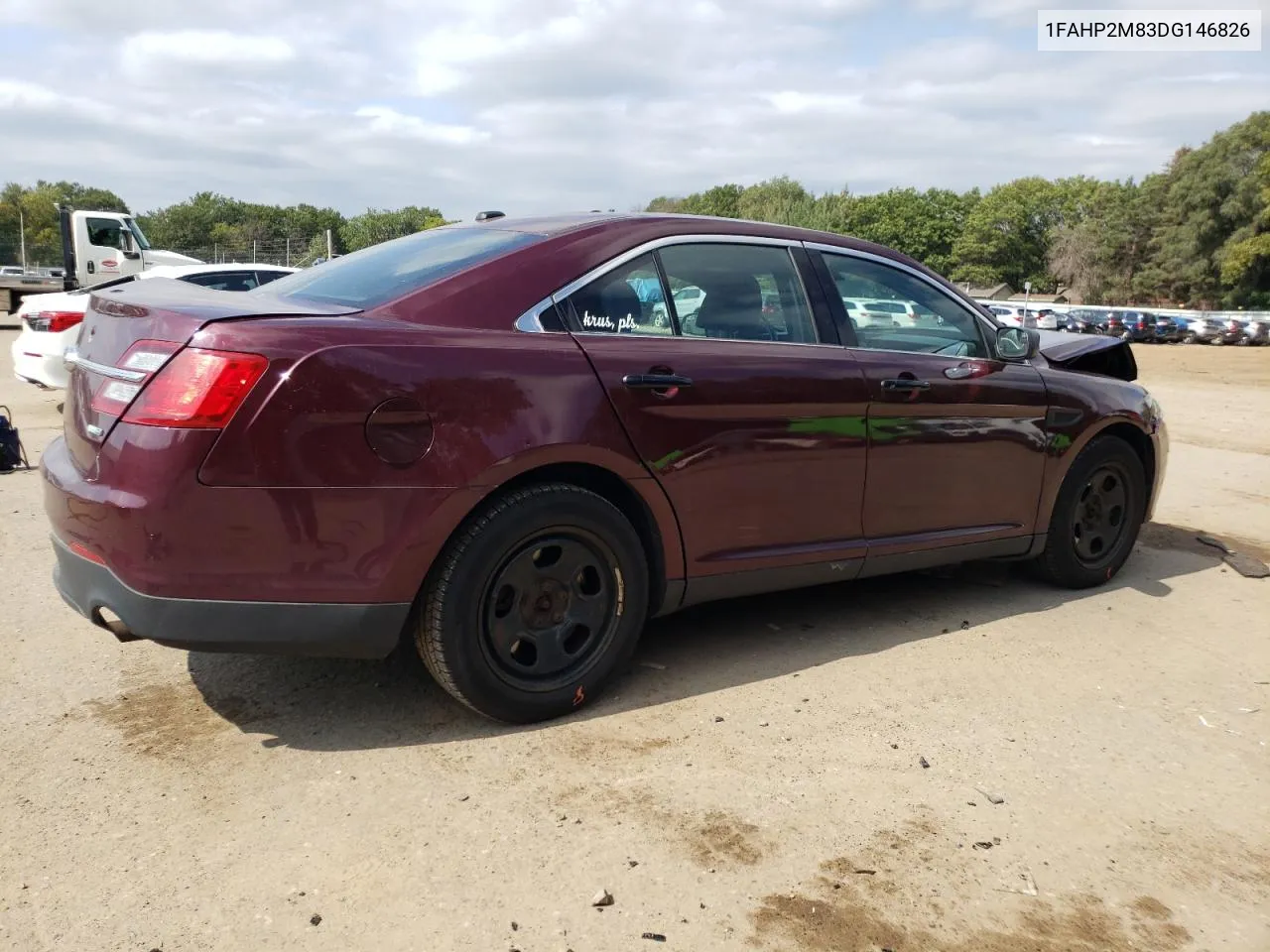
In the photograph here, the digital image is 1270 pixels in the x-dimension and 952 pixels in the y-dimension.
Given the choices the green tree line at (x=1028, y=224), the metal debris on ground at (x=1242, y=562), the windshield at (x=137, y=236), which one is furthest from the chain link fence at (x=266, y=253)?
the metal debris on ground at (x=1242, y=562)

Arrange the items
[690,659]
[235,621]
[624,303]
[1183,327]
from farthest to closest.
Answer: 1. [1183,327]
2. [690,659]
3. [624,303]
4. [235,621]

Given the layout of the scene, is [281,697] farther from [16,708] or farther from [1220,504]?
[1220,504]

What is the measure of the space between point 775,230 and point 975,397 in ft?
3.70

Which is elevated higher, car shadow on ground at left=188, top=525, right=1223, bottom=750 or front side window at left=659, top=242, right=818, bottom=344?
front side window at left=659, top=242, right=818, bottom=344

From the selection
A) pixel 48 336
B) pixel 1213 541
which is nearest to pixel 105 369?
pixel 1213 541

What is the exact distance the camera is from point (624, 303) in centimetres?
356

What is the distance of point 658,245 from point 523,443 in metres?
1.02

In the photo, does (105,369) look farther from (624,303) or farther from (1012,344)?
(1012,344)

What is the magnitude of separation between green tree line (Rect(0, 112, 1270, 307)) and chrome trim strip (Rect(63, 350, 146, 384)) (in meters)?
36.1

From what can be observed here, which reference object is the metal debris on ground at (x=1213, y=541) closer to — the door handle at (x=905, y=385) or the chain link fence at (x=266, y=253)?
the door handle at (x=905, y=385)

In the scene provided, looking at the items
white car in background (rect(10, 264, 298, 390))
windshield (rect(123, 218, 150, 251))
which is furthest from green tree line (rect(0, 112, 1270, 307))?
white car in background (rect(10, 264, 298, 390))

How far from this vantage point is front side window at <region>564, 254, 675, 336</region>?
3438 millimetres

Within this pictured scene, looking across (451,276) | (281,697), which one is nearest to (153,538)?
(281,697)

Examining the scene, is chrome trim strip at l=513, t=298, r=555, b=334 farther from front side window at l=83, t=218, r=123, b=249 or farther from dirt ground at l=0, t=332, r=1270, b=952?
front side window at l=83, t=218, r=123, b=249
